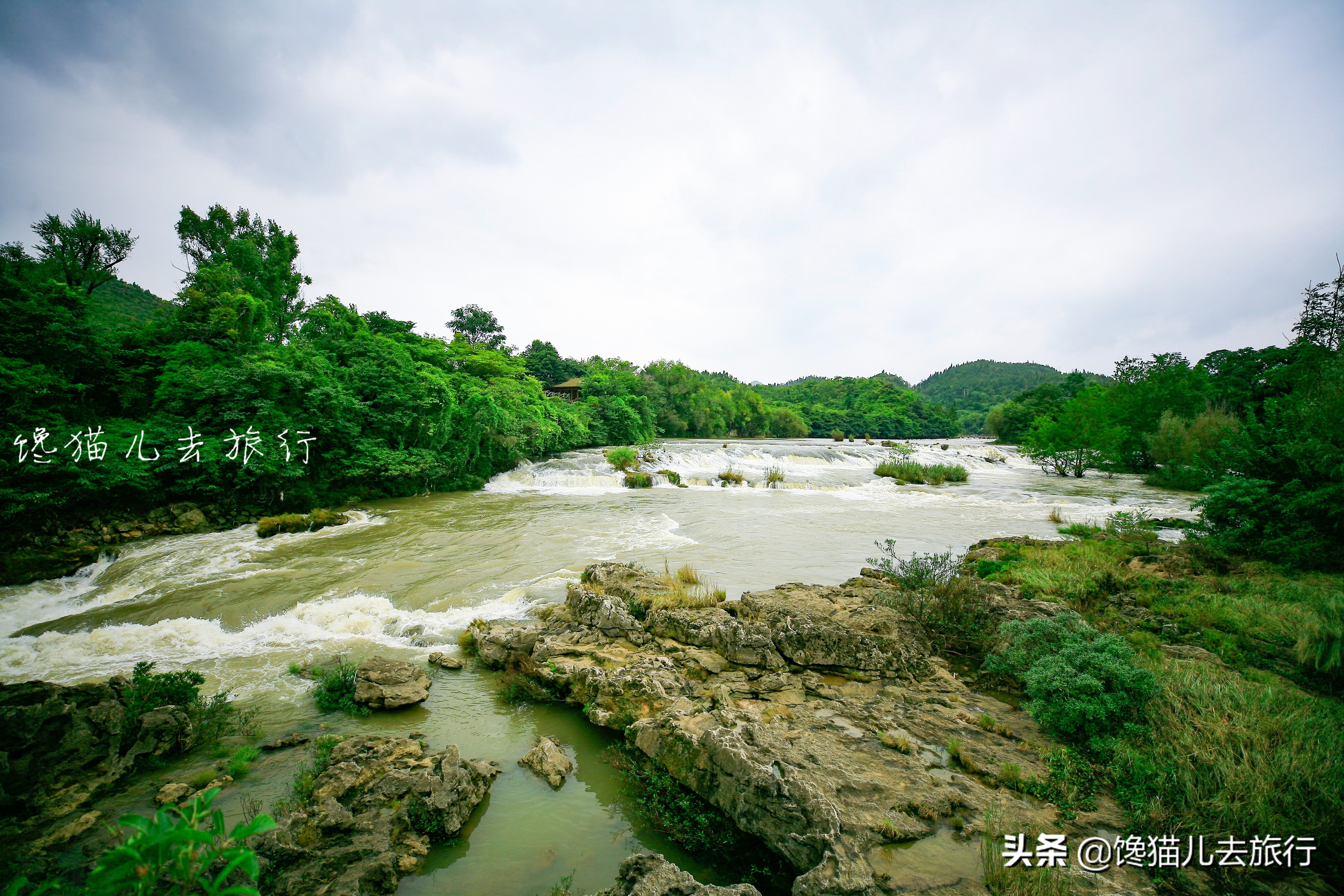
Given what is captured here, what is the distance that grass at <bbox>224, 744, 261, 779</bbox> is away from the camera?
3771mm

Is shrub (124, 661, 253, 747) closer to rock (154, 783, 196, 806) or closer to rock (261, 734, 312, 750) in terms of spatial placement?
rock (261, 734, 312, 750)

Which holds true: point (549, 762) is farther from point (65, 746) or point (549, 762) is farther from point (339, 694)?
point (65, 746)

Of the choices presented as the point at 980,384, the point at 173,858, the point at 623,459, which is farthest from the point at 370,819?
the point at 980,384

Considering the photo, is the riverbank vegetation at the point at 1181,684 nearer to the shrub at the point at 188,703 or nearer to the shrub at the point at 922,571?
the shrub at the point at 922,571

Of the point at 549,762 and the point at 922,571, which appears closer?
the point at 549,762

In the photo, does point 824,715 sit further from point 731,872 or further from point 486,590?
point 486,590

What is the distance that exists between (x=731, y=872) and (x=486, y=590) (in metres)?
6.88

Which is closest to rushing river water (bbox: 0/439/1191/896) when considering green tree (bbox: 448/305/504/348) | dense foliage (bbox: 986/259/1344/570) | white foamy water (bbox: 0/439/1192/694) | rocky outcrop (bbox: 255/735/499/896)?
white foamy water (bbox: 0/439/1192/694)

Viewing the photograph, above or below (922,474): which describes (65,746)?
below

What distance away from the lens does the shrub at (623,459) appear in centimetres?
2445

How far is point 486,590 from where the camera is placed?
29.0 ft

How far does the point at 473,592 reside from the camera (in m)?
8.71

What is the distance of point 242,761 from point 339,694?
1244 millimetres

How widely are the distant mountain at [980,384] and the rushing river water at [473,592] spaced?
80.9m
